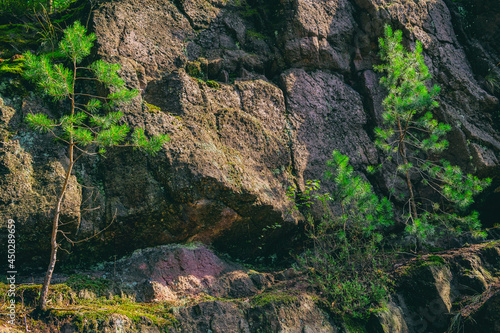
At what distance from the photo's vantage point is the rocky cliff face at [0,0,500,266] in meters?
5.48

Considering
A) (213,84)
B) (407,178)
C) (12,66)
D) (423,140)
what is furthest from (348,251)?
(12,66)

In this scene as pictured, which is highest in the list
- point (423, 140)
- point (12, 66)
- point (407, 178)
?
point (423, 140)

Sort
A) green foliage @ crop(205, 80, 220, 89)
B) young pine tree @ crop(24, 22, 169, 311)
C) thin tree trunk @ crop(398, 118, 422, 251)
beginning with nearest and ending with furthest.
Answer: young pine tree @ crop(24, 22, 169, 311)
thin tree trunk @ crop(398, 118, 422, 251)
green foliage @ crop(205, 80, 220, 89)

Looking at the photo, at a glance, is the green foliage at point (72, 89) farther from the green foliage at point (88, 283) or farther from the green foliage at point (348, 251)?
the green foliage at point (348, 251)

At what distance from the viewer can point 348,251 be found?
6207mm

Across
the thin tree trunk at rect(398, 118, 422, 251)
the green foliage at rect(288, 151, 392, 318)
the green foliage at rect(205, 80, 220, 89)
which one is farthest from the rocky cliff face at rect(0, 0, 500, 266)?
the thin tree trunk at rect(398, 118, 422, 251)

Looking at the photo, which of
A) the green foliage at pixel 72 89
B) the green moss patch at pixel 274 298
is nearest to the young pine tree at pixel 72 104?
the green foliage at pixel 72 89

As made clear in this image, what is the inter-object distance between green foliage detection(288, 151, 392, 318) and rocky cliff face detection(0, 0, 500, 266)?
2.04 feet

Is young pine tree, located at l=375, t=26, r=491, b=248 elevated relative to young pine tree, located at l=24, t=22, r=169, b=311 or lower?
elevated

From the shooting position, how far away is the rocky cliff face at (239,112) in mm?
5484

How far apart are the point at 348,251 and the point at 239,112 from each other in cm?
323

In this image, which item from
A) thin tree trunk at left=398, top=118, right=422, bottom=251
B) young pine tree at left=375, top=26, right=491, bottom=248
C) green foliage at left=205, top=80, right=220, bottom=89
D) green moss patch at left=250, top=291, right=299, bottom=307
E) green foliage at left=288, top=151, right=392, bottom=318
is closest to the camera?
green moss patch at left=250, top=291, right=299, bottom=307

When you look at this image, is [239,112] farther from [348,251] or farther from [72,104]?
[348,251]

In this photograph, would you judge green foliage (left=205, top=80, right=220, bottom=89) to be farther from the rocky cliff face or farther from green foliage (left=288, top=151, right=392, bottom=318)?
green foliage (left=288, top=151, right=392, bottom=318)
